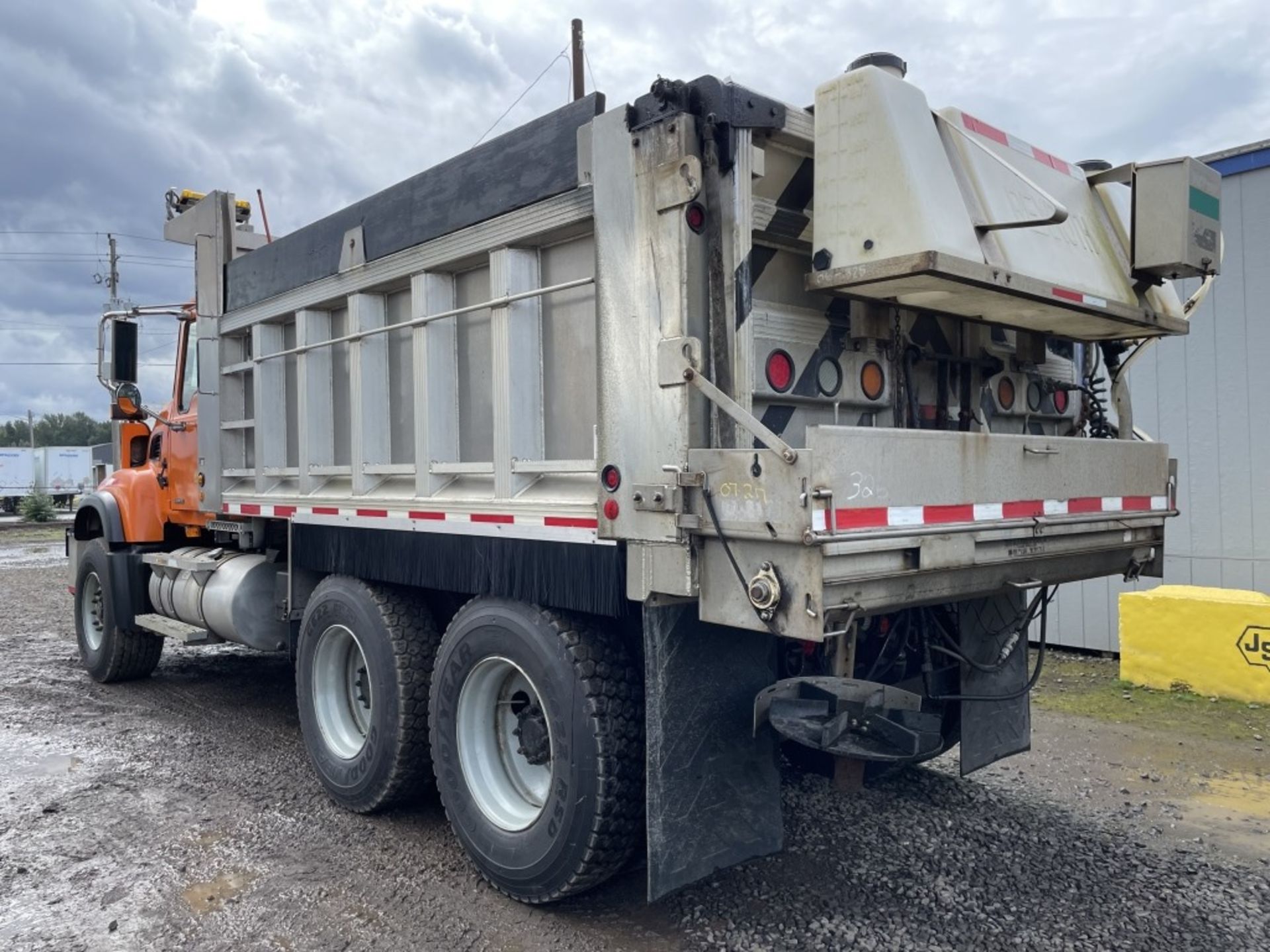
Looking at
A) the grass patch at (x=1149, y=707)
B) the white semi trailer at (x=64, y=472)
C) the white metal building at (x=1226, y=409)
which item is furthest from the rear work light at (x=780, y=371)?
the white semi trailer at (x=64, y=472)

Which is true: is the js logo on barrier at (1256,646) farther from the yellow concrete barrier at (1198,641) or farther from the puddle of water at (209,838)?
the puddle of water at (209,838)

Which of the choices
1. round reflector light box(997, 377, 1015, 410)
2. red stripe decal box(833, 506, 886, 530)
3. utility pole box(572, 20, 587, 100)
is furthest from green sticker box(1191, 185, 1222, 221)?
utility pole box(572, 20, 587, 100)

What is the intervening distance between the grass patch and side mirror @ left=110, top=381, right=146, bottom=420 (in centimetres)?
672

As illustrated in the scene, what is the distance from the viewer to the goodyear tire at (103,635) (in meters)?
7.44

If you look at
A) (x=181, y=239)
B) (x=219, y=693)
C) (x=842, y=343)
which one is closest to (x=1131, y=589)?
(x=842, y=343)

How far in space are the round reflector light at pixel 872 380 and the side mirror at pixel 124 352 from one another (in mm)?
5474

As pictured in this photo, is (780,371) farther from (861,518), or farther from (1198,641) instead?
(1198,641)

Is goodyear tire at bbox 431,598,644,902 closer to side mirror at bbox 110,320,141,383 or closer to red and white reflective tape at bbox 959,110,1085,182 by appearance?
red and white reflective tape at bbox 959,110,1085,182

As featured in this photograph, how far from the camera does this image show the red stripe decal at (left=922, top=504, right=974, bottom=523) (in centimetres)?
305

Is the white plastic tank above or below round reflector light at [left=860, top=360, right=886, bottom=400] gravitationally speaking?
above

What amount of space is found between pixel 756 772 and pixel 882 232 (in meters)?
1.87

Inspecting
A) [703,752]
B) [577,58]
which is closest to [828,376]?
[703,752]

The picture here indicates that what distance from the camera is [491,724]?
3963 millimetres

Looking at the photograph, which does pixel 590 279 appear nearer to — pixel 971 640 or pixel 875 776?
pixel 971 640
